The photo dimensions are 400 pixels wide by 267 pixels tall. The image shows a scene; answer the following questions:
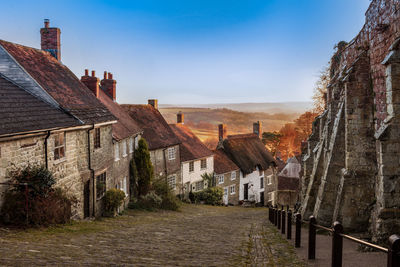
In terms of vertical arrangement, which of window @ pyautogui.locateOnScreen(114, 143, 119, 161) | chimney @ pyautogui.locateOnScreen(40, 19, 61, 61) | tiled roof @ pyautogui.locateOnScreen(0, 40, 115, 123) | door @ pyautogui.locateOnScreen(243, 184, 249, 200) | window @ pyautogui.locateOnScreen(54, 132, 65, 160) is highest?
chimney @ pyautogui.locateOnScreen(40, 19, 61, 61)

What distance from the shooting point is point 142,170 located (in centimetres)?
2481

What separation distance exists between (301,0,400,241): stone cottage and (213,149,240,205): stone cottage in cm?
2097

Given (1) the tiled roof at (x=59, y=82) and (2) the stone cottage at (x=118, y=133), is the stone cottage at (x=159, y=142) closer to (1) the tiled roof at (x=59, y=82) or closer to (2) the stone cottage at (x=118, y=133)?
(2) the stone cottage at (x=118, y=133)

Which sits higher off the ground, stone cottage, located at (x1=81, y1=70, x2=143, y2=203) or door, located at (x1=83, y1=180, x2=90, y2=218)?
stone cottage, located at (x1=81, y1=70, x2=143, y2=203)

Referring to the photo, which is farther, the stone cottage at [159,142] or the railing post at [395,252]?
the stone cottage at [159,142]

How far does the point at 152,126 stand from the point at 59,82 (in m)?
14.6

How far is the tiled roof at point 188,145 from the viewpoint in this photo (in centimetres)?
3412

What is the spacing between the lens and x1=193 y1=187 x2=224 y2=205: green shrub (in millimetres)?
33616

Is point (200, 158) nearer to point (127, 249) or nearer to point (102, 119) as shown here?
point (102, 119)

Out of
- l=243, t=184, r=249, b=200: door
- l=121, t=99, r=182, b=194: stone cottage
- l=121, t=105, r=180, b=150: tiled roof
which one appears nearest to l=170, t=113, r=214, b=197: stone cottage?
l=121, t=99, r=182, b=194: stone cottage

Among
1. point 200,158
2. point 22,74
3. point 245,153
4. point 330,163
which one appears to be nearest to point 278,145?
point 245,153

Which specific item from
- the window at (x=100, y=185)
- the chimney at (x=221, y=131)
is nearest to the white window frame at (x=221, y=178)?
the chimney at (x=221, y=131)

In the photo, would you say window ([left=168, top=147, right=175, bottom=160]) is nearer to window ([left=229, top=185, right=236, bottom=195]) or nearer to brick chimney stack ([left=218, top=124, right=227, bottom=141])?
window ([left=229, top=185, right=236, bottom=195])

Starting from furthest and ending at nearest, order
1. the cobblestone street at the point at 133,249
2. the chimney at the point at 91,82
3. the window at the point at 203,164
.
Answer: the window at the point at 203,164 → the chimney at the point at 91,82 → the cobblestone street at the point at 133,249
